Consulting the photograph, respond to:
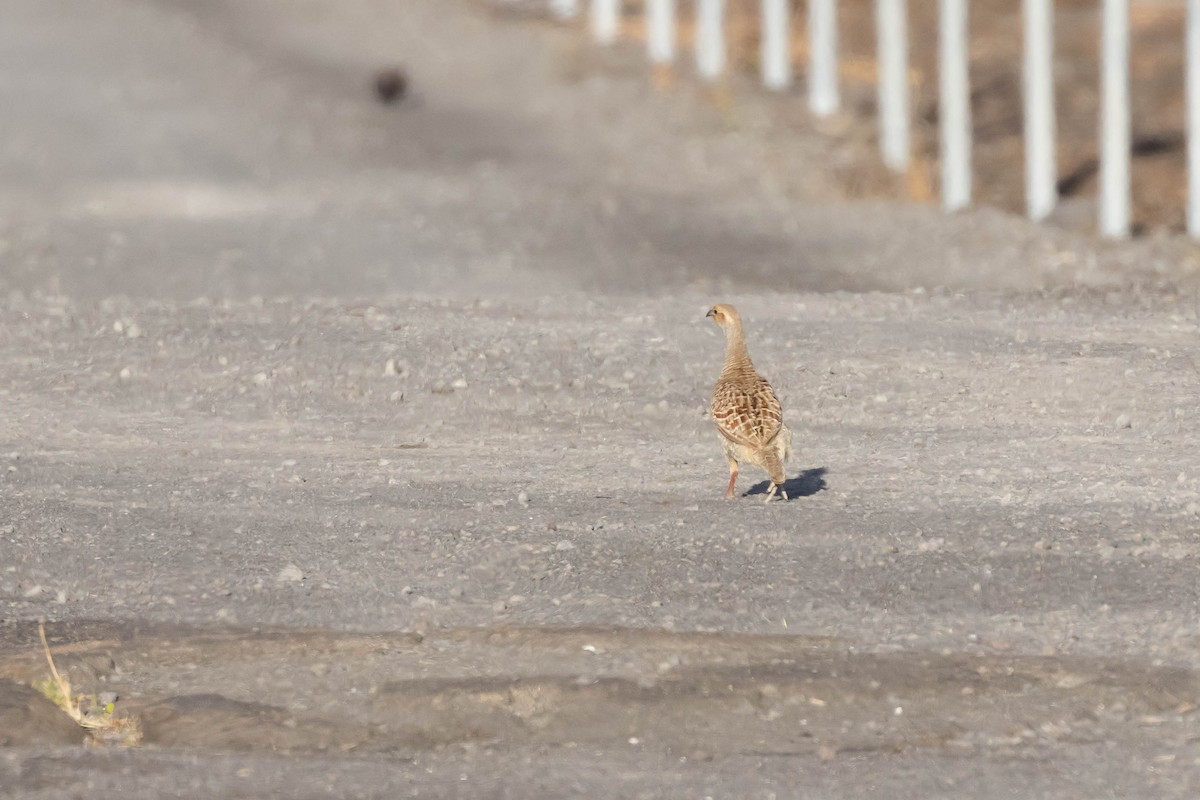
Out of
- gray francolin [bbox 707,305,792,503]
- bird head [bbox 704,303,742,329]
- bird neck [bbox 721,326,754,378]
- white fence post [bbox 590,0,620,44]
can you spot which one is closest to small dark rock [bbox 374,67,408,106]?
white fence post [bbox 590,0,620,44]

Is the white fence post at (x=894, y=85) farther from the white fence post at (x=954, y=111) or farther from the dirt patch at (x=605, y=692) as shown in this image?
the dirt patch at (x=605, y=692)

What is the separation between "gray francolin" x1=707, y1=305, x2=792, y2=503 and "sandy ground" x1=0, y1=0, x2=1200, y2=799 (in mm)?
252

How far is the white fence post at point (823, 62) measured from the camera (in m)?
21.9

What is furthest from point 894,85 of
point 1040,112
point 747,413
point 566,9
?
point 747,413

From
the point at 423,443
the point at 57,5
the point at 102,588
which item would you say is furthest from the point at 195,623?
the point at 57,5

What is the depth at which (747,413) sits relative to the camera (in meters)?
8.96

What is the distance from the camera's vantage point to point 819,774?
254 inches

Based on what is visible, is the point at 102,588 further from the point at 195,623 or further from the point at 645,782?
the point at 645,782

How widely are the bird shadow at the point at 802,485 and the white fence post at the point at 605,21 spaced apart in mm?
17121

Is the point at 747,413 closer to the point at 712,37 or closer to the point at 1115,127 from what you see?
the point at 1115,127

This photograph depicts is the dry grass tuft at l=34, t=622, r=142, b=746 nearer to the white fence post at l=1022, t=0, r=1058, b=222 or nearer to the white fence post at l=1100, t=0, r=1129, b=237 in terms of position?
the white fence post at l=1100, t=0, r=1129, b=237

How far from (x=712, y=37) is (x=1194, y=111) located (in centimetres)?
742

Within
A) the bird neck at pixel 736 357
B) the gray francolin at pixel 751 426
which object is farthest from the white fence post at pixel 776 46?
the gray francolin at pixel 751 426

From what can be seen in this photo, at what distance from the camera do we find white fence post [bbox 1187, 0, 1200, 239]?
57.4ft
